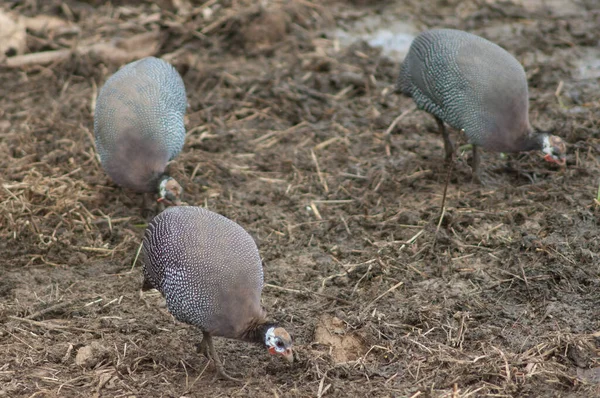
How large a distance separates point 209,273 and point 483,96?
7.55 feet

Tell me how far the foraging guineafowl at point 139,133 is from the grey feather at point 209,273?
1037 millimetres

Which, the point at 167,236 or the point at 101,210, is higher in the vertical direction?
the point at 167,236

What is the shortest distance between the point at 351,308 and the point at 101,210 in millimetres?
1867

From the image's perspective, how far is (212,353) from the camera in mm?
3771

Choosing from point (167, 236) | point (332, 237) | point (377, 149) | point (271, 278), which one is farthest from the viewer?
point (377, 149)

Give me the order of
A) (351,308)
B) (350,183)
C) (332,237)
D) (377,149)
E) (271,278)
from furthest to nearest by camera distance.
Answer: (377,149) → (350,183) → (332,237) → (271,278) → (351,308)

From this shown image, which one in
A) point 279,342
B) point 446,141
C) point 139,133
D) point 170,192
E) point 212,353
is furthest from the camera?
point 446,141

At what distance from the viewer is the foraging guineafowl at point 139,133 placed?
16.3 feet

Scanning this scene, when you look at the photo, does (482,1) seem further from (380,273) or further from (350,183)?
(380,273)

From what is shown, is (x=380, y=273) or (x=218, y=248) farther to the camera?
(x=380, y=273)

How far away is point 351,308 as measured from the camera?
13.8 feet

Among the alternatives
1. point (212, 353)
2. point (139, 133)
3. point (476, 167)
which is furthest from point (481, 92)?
point (212, 353)

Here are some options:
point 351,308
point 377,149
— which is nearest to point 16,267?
point 351,308

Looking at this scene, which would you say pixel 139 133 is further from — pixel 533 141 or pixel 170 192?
pixel 533 141
